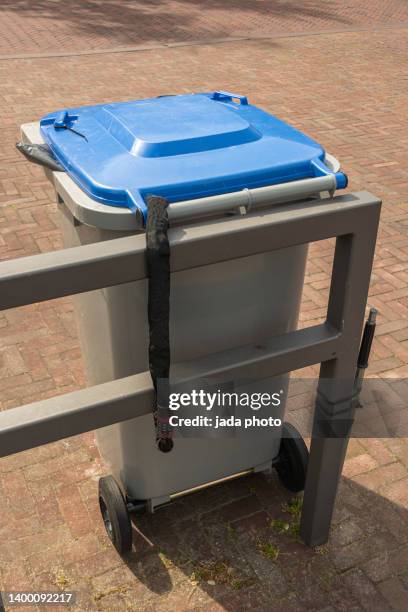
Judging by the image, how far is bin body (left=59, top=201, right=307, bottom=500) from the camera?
6.66ft

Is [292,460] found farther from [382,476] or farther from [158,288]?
[158,288]

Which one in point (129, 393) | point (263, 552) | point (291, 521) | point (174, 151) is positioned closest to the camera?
point (129, 393)

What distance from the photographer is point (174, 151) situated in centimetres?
200

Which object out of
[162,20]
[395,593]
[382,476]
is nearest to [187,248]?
[395,593]

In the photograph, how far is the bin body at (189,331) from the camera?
2.03 meters

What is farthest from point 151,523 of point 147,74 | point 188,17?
point 188,17

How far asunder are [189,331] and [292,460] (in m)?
0.99

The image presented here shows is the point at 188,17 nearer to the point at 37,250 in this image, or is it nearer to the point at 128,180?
the point at 37,250

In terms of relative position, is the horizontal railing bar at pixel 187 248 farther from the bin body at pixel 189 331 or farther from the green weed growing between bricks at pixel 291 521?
the green weed growing between bricks at pixel 291 521

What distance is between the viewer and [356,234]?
1877 mm

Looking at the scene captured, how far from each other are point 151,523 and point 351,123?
19.9 feet

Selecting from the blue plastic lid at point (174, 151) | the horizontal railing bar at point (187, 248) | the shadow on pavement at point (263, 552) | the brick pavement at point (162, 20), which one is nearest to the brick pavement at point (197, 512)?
the shadow on pavement at point (263, 552)

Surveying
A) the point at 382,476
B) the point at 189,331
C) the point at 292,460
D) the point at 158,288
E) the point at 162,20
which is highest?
the point at 158,288

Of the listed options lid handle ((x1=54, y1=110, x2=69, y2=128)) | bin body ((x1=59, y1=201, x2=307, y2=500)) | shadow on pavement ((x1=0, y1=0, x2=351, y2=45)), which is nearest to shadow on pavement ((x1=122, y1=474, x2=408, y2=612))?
bin body ((x1=59, y1=201, x2=307, y2=500))
